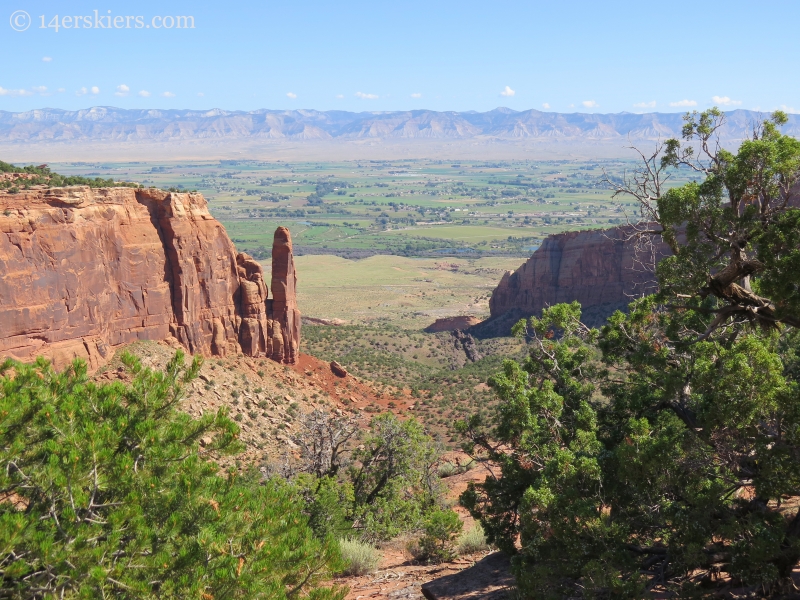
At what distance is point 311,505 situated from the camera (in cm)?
2262

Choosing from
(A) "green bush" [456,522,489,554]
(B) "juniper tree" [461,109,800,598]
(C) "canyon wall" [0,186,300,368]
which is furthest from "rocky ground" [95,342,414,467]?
(B) "juniper tree" [461,109,800,598]

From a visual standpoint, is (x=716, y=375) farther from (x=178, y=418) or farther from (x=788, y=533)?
(x=178, y=418)

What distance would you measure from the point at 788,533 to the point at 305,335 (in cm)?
5678

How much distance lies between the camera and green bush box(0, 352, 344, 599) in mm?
10680

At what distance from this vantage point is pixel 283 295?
47.7 m

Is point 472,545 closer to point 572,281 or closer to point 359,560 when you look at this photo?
point 359,560

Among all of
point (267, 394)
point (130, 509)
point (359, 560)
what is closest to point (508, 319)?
point (267, 394)

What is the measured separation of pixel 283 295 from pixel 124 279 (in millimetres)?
12104

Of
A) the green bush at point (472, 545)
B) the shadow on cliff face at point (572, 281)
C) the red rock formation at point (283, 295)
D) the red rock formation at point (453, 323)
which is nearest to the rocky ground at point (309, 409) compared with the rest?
the green bush at point (472, 545)

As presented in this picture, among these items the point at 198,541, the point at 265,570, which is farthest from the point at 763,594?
the point at 198,541

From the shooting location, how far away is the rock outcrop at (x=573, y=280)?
71.6 m

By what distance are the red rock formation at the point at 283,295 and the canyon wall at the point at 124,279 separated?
72 mm

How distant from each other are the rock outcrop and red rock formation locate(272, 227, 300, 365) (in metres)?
30.0

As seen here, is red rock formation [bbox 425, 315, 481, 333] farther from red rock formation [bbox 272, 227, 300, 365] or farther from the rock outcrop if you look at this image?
red rock formation [bbox 272, 227, 300, 365]
